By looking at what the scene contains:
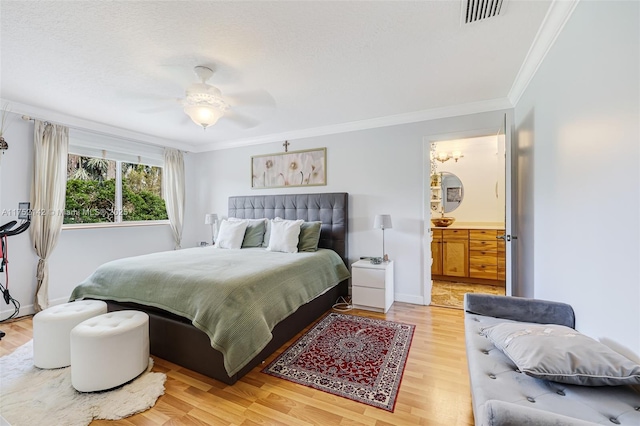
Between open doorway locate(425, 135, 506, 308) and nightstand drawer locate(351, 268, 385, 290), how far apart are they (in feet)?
3.59

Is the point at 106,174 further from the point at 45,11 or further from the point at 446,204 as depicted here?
A: the point at 446,204

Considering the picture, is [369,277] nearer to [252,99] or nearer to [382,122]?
[382,122]

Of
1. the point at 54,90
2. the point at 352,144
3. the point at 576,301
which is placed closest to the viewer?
the point at 576,301

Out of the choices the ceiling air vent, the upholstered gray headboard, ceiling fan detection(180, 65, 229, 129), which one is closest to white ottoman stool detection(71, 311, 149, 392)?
ceiling fan detection(180, 65, 229, 129)

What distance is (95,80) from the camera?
251 cm

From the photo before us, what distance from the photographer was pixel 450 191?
527 cm

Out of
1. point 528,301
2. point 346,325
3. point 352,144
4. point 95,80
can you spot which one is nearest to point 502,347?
point 528,301

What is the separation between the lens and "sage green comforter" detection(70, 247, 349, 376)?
187 cm

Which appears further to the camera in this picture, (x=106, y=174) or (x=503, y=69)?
(x=106, y=174)

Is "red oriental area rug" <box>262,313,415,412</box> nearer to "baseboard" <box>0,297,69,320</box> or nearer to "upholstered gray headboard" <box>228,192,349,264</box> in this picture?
"upholstered gray headboard" <box>228,192,349,264</box>

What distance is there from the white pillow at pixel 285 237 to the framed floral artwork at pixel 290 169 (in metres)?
0.91

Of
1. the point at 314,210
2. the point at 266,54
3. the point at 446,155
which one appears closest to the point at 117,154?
the point at 314,210

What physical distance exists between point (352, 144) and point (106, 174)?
146 inches

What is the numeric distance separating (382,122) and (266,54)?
2.01 metres
